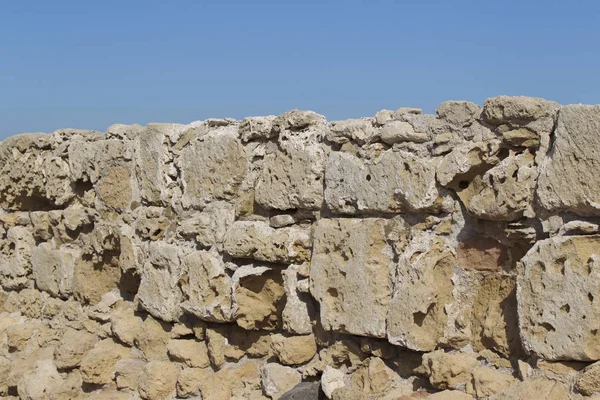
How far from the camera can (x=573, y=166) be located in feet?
7.80

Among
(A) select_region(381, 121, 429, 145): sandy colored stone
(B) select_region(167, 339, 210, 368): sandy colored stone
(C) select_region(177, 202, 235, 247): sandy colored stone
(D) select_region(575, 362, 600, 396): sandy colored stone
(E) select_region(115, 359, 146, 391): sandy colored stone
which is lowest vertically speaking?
(E) select_region(115, 359, 146, 391): sandy colored stone

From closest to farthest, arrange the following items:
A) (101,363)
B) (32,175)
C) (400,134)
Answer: (400,134)
(101,363)
(32,175)

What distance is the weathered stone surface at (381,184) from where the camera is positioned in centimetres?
276

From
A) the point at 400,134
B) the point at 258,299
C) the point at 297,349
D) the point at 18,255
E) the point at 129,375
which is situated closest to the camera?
the point at 400,134

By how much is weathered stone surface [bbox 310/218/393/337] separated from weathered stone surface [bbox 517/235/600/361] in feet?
1.89

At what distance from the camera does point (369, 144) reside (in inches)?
117

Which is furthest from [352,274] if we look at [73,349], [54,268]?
[54,268]

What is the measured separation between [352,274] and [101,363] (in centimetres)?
174

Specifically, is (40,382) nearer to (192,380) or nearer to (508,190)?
(192,380)

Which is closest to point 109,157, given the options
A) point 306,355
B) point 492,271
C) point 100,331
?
point 100,331

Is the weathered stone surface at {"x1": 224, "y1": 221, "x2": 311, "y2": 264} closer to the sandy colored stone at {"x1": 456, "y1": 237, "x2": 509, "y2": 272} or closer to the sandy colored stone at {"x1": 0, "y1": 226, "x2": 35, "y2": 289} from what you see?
the sandy colored stone at {"x1": 456, "y1": 237, "x2": 509, "y2": 272}

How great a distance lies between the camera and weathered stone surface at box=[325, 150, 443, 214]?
276cm

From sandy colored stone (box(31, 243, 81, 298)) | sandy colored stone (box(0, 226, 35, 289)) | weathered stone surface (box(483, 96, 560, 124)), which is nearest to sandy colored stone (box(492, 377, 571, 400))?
weathered stone surface (box(483, 96, 560, 124))

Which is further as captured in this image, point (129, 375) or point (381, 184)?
point (129, 375)
